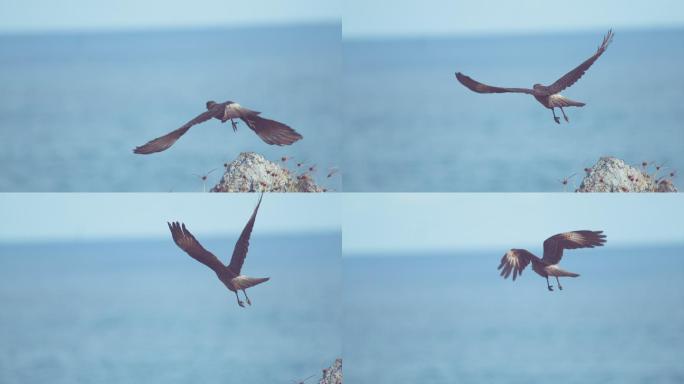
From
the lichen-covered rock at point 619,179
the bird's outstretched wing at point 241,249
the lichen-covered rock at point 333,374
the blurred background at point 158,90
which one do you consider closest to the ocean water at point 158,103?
the blurred background at point 158,90

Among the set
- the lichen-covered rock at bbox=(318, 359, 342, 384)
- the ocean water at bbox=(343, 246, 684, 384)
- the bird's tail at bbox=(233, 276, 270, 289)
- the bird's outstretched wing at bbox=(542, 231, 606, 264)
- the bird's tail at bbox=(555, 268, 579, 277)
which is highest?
the bird's outstretched wing at bbox=(542, 231, 606, 264)

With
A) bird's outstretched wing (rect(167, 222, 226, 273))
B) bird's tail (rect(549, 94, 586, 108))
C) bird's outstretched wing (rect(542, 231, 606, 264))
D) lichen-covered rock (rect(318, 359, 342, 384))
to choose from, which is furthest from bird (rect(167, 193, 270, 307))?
bird's tail (rect(549, 94, 586, 108))

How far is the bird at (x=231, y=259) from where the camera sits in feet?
9.75

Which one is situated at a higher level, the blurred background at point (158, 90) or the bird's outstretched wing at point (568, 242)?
the blurred background at point (158, 90)

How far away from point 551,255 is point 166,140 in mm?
1584

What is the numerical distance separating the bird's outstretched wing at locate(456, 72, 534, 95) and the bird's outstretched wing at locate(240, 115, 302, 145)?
683 mm

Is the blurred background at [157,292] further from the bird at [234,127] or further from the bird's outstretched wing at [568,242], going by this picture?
the bird's outstretched wing at [568,242]

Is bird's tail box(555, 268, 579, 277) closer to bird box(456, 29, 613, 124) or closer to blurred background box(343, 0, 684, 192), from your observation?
blurred background box(343, 0, 684, 192)

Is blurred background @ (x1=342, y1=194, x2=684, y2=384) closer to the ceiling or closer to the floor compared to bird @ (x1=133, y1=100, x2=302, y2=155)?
closer to the floor

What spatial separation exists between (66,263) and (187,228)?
495 mm

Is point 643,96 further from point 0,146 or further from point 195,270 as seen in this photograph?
point 0,146

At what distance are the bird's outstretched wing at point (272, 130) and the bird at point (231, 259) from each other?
259 millimetres

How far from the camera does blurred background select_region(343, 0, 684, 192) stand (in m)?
2.96

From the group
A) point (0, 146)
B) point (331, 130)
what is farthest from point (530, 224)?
point (0, 146)
